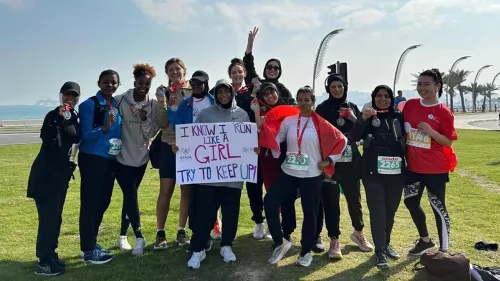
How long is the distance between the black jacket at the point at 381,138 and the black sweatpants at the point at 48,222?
3801 millimetres

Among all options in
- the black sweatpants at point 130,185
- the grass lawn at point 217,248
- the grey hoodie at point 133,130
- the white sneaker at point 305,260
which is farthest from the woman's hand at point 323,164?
the black sweatpants at point 130,185

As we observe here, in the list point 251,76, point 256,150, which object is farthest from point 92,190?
point 251,76

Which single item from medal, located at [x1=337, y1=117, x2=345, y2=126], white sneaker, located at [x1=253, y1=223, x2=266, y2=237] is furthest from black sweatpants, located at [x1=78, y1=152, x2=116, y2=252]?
medal, located at [x1=337, y1=117, x2=345, y2=126]

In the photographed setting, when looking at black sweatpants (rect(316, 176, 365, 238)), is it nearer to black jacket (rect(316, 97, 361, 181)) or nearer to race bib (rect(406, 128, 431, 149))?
black jacket (rect(316, 97, 361, 181))

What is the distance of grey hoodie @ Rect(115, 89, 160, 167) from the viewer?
545 cm

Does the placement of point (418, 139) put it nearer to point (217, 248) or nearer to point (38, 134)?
point (217, 248)

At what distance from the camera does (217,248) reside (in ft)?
19.4

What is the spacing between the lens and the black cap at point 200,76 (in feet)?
17.8

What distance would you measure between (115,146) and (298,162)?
7.78 ft

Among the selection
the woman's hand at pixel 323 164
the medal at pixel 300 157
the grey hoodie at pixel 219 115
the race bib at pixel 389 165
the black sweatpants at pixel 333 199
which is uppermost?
the grey hoodie at pixel 219 115

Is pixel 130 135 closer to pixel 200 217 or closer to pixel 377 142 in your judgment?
pixel 200 217

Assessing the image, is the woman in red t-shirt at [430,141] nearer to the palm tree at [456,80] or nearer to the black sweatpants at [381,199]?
the black sweatpants at [381,199]

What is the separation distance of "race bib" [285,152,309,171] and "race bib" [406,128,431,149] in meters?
1.40

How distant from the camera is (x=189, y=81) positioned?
18.1ft
